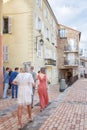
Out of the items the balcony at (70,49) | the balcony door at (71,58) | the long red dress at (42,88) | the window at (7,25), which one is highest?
the window at (7,25)

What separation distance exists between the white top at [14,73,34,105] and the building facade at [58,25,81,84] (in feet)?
133

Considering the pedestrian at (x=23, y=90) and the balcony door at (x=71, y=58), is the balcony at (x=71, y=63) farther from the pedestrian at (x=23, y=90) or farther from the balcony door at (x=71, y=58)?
the pedestrian at (x=23, y=90)

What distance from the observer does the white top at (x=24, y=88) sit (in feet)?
24.9

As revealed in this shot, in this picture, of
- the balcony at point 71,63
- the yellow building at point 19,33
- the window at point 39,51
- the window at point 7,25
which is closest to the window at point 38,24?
the yellow building at point 19,33

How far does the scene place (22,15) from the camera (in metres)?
25.0

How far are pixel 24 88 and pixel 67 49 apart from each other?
44.1 meters

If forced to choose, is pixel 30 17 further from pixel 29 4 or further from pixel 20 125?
pixel 20 125

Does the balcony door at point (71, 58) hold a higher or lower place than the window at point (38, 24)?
lower

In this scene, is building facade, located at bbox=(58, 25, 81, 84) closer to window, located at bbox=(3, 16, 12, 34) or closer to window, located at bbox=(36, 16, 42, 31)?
window, located at bbox=(36, 16, 42, 31)

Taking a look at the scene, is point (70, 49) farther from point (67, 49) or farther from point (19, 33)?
point (19, 33)

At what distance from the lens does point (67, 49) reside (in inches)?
2021

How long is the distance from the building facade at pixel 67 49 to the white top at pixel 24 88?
133 feet

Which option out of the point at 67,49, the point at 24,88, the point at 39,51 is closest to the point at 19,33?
the point at 39,51

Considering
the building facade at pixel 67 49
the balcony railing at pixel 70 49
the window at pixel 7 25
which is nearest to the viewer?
the window at pixel 7 25
